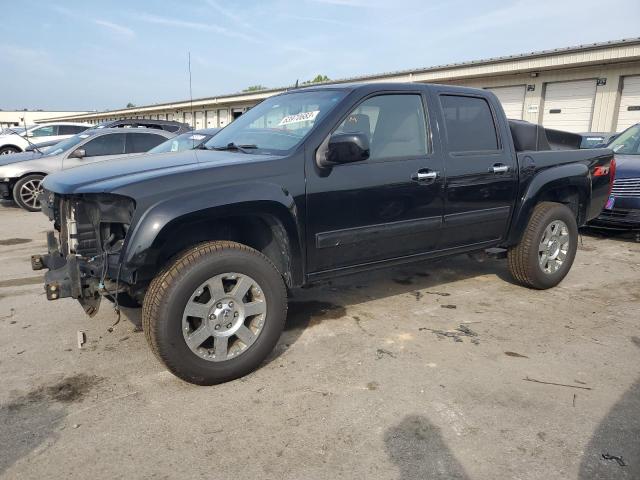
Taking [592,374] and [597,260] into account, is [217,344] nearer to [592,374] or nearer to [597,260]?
[592,374]

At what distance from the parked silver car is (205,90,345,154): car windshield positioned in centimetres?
589

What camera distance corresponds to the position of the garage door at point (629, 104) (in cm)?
1499

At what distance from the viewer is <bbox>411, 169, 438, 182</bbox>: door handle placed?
3.67 m

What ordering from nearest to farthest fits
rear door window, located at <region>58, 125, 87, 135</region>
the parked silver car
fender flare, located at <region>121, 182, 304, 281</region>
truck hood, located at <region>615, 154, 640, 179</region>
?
fender flare, located at <region>121, 182, 304, 281</region>, truck hood, located at <region>615, 154, 640, 179</region>, the parked silver car, rear door window, located at <region>58, 125, 87, 135</region>

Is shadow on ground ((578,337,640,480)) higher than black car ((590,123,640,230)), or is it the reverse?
black car ((590,123,640,230))

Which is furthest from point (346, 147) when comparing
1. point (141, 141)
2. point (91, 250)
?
point (141, 141)

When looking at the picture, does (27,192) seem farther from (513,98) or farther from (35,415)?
(513,98)

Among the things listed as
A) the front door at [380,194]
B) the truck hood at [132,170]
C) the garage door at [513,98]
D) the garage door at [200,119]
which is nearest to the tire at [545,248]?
the front door at [380,194]

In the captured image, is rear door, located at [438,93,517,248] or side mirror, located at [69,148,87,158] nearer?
rear door, located at [438,93,517,248]

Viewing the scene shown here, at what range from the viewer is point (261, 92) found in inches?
1212

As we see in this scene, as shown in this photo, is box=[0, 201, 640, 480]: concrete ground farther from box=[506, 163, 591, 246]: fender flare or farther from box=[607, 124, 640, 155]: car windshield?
box=[607, 124, 640, 155]: car windshield

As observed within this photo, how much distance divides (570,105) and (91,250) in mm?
17742

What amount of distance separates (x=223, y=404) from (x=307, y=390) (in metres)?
0.50

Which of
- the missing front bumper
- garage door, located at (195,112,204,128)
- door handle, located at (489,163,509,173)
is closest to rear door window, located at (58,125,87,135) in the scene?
the missing front bumper
